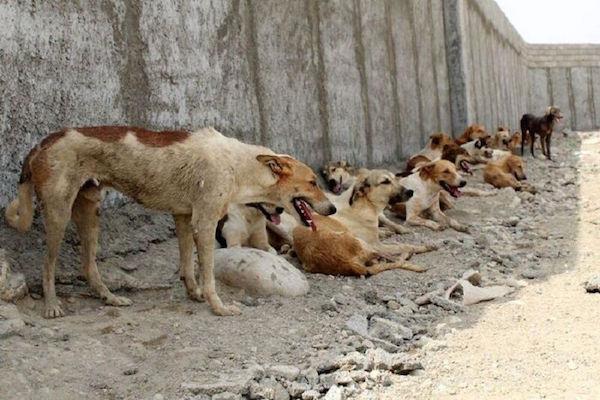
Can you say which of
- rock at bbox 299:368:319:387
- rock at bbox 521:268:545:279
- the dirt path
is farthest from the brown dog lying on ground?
rock at bbox 299:368:319:387

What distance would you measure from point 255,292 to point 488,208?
189 inches

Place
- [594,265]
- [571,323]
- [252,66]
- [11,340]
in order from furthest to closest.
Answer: [252,66]
[594,265]
[571,323]
[11,340]

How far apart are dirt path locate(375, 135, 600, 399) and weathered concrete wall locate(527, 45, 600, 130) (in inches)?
906

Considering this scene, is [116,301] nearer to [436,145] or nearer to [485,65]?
[436,145]

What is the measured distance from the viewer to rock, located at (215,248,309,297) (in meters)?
4.89

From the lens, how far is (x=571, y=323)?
3986 mm

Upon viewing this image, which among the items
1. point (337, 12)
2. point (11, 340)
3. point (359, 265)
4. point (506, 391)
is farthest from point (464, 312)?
point (337, 12)

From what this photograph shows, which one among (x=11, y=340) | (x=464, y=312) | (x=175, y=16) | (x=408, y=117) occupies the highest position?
(x=175, y=16)

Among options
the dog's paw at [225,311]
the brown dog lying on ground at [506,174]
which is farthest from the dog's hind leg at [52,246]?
the brown dog lying on ground at [506,174]

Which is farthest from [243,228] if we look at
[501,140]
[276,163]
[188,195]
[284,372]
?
[501,140]

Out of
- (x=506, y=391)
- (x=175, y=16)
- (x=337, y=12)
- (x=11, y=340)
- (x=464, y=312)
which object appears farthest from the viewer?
(x=337, y=12)

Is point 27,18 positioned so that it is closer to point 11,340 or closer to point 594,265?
point 11,340

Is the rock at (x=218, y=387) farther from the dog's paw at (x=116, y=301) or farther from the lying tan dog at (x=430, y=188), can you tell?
the lying tan dog at (x=430, y=188)

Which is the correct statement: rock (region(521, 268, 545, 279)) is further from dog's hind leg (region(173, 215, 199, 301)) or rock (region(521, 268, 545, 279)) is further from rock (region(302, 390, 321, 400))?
rock (region(302, 390, 321, 400))
